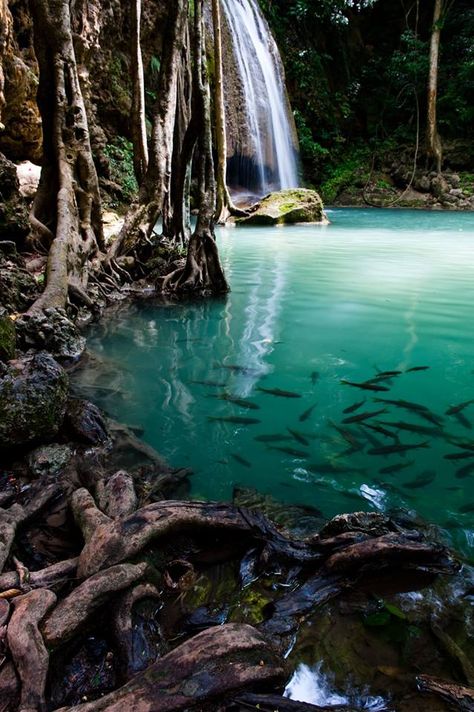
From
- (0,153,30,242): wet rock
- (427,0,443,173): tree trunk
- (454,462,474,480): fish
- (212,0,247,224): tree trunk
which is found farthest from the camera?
(427,0,443,173): tree trunk

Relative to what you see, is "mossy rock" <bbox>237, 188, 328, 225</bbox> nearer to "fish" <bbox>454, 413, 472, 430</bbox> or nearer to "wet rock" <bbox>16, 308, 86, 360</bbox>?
"wet rock" <bbox>16, 308, 86, 360</bbox>

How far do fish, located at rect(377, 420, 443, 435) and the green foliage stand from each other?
46.0 ft

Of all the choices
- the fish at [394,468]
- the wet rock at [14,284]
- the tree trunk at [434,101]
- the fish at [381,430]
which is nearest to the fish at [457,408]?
the fish at [381,430]

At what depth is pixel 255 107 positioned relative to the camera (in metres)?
18.6

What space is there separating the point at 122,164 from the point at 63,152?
10455 mm

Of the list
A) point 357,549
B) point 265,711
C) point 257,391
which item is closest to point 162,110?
point 257,391

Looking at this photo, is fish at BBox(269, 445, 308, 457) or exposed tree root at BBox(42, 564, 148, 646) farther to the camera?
fish at BBox(269, 445, 308, 457)

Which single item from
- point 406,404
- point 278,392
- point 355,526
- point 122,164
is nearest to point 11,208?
point 278,392

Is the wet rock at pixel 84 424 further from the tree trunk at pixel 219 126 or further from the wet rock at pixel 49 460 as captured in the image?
the tree trunk at pixel 219 126

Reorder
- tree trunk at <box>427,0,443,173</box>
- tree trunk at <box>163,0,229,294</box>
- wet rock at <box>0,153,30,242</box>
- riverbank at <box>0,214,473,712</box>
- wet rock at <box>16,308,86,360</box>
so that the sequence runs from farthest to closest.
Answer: tree trunk at <box>427,0,443,173</box>, tree trunk at <box>163,0,229,294</box>, wet rock at <box>0,153,30,242</box>, wet rock at <box>16,308,86,360</box>, riverbank at <box>0,214,473,712</box>

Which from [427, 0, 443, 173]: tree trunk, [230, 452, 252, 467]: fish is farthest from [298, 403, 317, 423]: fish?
[427, 0, 443, 173]: tree trunk

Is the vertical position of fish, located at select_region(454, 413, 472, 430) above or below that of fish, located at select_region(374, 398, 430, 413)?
below

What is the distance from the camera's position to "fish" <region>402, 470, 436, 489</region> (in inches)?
106

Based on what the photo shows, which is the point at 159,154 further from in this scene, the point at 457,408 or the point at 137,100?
the point at 457,408
